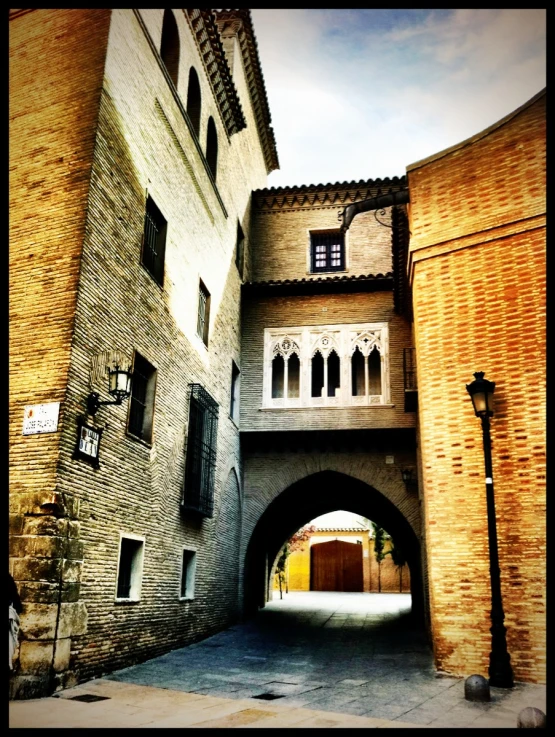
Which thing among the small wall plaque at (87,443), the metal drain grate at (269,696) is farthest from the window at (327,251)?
the metal drain grate at (269,696)

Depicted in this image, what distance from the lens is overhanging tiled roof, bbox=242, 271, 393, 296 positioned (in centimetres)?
1584

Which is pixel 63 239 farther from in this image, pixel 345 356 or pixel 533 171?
pixel 345 356

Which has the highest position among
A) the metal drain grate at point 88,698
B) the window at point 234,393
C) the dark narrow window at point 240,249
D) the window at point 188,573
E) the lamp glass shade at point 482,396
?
the dark narrow window at point 240,249

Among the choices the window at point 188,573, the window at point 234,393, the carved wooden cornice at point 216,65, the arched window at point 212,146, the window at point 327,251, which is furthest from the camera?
the window at point 327,251

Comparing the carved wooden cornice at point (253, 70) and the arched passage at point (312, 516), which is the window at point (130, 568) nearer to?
the arched passage at point (312, 516)

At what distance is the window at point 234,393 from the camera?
49.3 ft

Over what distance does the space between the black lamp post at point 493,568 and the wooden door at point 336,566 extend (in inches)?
1140

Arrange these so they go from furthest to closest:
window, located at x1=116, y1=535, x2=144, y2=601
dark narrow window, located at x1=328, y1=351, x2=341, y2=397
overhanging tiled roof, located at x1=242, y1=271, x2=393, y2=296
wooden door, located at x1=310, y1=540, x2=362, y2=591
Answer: wooden door, located at x1=310, y1=540, x2=362, y2=591, overhanging tiled roof, located at x1=242, y1=271, x2=393, y2=296, dark narrow window, located at x1=328, y1=351, x2=341, y2=397, window, located at x1=116, y1=535, x2=144, y2=601

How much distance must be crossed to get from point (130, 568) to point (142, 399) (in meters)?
2.55

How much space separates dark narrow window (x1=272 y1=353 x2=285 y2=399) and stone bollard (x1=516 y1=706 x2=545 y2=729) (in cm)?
1096

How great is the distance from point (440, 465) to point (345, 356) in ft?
22.5

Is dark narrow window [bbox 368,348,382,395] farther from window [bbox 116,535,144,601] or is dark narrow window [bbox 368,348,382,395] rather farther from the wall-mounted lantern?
the wall-mounted lantern

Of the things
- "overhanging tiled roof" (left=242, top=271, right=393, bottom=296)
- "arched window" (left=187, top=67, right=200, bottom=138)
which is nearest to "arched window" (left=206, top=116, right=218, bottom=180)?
"arched window" (left=187, top=67, right=200, bottom=138)

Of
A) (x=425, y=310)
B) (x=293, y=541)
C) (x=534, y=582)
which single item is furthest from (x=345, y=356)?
(x=293, y=541)
